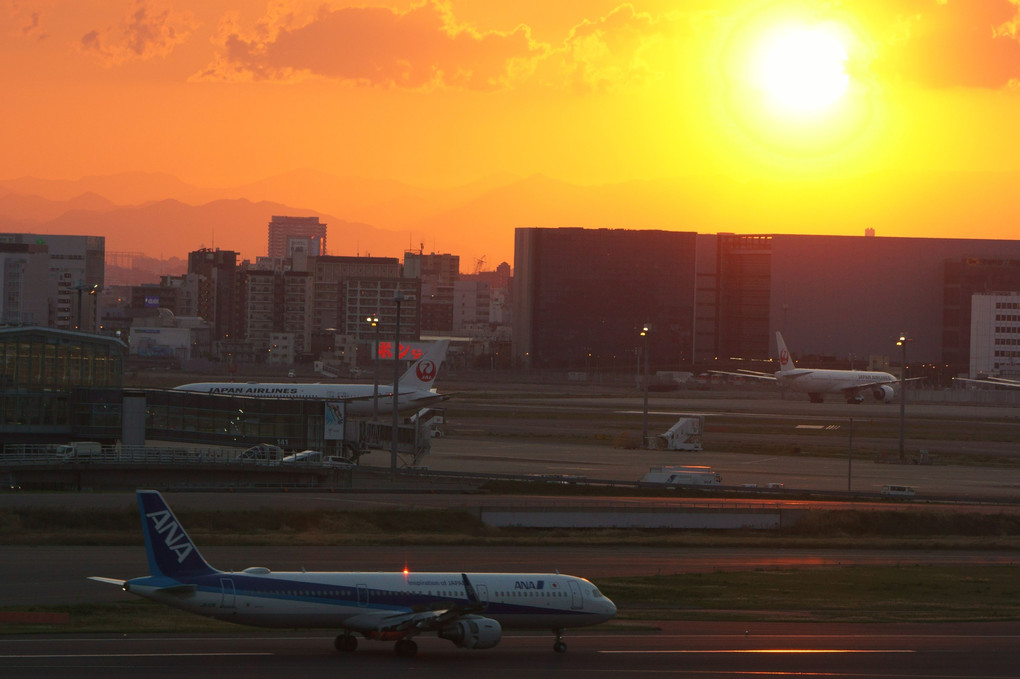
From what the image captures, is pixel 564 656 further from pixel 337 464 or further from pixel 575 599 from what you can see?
pixel 337 464

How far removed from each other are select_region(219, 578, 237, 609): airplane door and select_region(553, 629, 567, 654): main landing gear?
31.0 ft

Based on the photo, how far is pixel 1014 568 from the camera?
55125 mm

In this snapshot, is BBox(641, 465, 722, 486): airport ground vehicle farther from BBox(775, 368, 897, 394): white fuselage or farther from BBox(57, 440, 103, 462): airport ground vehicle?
BBox(775, 368, 897, 394): white fuselage

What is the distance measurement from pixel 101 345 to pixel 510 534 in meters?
35.7

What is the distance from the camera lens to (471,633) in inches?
1273

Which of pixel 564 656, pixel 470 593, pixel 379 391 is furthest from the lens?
pixel 379 391

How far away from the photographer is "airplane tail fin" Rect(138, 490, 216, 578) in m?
32.1

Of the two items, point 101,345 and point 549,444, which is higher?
point 101,345

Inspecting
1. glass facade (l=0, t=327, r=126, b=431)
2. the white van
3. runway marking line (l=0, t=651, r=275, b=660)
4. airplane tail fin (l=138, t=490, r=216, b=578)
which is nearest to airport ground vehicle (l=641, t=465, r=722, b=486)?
the white van

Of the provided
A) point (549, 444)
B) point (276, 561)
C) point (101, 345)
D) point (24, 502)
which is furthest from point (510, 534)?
point (549, 444)

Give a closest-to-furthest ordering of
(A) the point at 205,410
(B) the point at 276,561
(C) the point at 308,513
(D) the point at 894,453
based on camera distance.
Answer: (B) the point at 276,561, (C) the point at 308,513, (A) the point at 205,410, (D) the point at 894,453

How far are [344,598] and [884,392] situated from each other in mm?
145024

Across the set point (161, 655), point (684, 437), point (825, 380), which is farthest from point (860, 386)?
point (161, 655)

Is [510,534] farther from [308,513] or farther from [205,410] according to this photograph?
[205,410]
